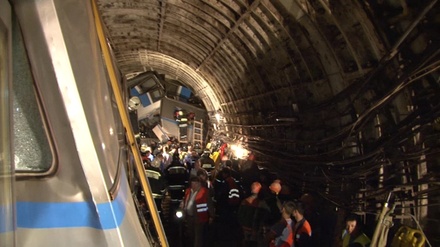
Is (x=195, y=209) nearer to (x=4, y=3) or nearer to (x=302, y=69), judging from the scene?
(x=302, y=69)

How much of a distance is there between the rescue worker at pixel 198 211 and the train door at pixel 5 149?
5.13 m

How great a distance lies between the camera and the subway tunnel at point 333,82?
454cm

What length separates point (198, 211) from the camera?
21.5 feet

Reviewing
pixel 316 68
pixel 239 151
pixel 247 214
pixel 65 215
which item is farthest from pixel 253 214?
pixel 239 151

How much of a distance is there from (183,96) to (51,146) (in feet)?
76.7

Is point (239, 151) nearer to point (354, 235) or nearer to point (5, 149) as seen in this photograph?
point (354, 235)

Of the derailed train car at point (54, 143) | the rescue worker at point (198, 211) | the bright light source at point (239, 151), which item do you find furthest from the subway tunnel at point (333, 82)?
the derailed train car at point (54, 143)

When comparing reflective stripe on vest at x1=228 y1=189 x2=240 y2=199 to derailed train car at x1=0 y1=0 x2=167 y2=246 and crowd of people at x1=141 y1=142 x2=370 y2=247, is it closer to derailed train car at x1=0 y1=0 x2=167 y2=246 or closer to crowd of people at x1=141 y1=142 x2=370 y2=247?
crowd of people at x1=141 y1=142 x2=370 y2=247

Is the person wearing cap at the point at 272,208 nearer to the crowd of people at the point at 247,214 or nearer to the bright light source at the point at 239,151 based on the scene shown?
the crowd of people at the point at 247,214

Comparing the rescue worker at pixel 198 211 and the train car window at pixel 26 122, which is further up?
the train car window at pixel 26 122

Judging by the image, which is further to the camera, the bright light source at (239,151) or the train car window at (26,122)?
the bright light source at (239,151)

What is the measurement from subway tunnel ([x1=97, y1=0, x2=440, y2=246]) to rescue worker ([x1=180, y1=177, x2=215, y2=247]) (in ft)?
6.27

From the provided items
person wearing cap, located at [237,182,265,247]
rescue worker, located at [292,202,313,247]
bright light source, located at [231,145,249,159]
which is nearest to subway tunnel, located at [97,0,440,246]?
bright light source, located at [231,145,249,159]

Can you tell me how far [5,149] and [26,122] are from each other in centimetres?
33
